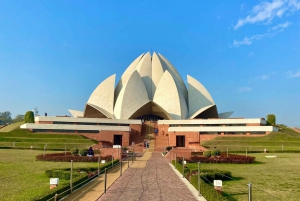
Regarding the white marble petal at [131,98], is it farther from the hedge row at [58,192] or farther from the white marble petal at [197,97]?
the hedge row at [58,192]

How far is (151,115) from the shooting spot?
4438 cm

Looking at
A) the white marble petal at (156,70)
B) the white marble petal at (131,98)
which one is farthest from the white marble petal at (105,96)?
the white marble petal at (156,70)

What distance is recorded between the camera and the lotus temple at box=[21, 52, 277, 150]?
33062 mm

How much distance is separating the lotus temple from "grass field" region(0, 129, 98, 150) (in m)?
2.15

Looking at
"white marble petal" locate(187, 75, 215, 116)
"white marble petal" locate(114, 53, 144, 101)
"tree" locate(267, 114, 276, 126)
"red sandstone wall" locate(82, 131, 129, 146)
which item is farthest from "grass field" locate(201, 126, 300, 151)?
"white marble petal" locate(114, 53, 144, 101)

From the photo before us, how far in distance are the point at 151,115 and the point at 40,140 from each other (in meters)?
20.2

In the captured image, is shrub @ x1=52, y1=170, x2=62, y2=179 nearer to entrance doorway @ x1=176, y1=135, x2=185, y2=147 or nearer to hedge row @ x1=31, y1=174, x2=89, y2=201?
hedge row @ x1=31, y1=174, x2=89, y2=201

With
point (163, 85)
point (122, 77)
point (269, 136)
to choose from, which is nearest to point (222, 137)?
point (269, 136)

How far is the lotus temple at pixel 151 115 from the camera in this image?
3306cm

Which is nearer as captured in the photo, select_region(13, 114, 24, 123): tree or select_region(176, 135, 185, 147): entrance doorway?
select_region(176, 135, 185, 147): entrance doorway

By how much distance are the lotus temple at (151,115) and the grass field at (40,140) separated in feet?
7.05

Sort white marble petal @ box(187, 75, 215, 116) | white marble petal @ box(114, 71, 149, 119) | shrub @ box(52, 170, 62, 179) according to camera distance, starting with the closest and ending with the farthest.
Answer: shrub @ box(52, 170, 62, 179) < white marble petal @ box(114, 71, 149, 119) < white marble petal @ box(187, 75, 215, 116)

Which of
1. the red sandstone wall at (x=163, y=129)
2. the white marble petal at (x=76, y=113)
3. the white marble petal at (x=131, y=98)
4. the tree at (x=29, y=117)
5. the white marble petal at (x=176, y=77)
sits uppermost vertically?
the white marble petal at (x=176, y=77)

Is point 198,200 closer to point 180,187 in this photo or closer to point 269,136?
point 180,187
